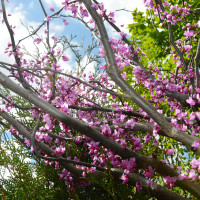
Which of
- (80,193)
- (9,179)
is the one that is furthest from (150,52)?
(9,179)

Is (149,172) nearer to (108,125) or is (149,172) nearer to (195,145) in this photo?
(195,145)

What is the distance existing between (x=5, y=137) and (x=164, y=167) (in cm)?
170

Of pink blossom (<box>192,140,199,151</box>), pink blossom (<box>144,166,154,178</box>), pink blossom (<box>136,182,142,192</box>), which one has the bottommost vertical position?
pink blossom (<box>136,182,142,192</box>)

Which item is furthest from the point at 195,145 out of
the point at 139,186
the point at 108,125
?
the point at 108,125

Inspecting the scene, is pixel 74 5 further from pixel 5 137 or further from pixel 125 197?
pixel 125 197

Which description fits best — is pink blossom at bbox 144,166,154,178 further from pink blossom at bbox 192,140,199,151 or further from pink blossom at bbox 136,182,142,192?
pink blossom at bbox 192,140,199,151

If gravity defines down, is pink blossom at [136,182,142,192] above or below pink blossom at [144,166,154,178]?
below

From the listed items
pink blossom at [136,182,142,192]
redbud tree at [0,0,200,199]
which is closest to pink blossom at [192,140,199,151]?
redbud tree at [0,0,200,199]

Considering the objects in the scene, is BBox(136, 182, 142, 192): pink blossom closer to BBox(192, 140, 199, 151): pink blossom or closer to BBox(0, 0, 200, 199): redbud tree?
BBox(0, 0, 200, 199): redbud tree

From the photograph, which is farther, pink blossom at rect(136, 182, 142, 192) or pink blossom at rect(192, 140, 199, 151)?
pink blossom at rect(136, 182, 142, 192)

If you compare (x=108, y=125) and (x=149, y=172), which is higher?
(x=108, y=125)

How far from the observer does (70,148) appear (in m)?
2.88

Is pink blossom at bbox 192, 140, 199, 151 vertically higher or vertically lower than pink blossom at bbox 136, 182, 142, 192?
higher

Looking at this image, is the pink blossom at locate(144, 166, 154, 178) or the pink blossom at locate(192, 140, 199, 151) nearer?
the pink blossom at locate(192, 140, 199, 151)
